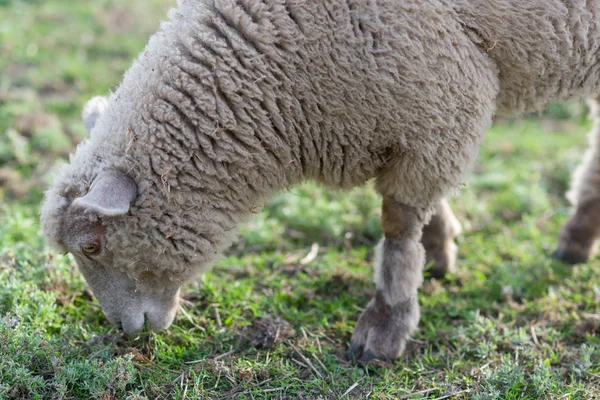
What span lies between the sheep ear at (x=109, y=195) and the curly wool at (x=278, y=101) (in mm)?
71

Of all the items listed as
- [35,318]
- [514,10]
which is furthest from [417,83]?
[35,318]

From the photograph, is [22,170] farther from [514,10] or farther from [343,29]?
[514,10]

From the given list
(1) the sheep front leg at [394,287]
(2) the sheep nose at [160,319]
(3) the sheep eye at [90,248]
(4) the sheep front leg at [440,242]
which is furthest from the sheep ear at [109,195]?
(4) the sheep front leg at [440,242]

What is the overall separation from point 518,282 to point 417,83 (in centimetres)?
208

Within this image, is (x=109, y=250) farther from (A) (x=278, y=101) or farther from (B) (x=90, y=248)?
(A) (x=278, y=101)

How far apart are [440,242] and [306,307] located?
121 centimetres

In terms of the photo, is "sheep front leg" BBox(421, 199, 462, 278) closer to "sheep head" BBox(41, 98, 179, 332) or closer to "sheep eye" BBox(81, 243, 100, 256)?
"sheep head" BBox(41, 98, 179, 332)

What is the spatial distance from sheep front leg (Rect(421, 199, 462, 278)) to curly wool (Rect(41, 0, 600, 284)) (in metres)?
1.13

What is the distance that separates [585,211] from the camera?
5105mm

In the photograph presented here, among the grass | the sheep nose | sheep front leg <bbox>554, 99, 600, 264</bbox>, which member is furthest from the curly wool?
sheep front leg <bbox>554, 99, 600, 264</bbox>

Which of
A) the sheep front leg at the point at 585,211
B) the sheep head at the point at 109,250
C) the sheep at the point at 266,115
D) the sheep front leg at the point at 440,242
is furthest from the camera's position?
the sheep front leg at the point at 585,211

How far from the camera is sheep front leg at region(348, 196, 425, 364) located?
3824 millimetres

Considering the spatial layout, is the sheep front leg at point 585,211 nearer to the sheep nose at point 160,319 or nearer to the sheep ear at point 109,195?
the sheep nose at point 160,319

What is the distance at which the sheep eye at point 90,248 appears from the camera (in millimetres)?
3272
